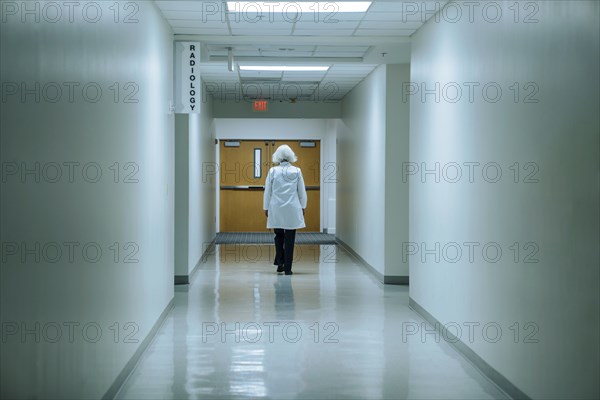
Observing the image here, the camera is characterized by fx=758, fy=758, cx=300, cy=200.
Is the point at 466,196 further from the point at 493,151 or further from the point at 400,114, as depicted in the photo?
the point at 400,114

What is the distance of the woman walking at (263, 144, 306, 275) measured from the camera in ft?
33.4

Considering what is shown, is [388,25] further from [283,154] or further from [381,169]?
[283,154]

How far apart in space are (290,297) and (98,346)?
4378 mm

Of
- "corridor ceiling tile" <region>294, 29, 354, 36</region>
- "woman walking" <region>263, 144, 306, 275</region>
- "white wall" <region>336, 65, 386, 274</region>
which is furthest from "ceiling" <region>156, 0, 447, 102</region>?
"woman walking" <region>263, 144, 306, 275</region>

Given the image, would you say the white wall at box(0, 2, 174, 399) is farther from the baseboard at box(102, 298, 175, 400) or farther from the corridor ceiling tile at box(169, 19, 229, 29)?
the corridor ceiling tile at box(169, 19, 229, 29)

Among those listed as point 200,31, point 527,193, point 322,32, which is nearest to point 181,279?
point 200,31

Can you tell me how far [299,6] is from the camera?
6.26m

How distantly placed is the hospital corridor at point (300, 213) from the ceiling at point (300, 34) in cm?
4

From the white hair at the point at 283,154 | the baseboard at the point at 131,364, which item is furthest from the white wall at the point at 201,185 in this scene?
the baseboard at the point at 131,364

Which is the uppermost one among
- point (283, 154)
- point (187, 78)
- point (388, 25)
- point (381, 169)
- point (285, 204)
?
point (388, 25)

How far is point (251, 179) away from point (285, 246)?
7.68 m

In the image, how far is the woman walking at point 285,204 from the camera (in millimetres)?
10195

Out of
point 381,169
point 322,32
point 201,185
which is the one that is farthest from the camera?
point 201,185

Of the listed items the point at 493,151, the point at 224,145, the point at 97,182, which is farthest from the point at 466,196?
the point at 224,145
